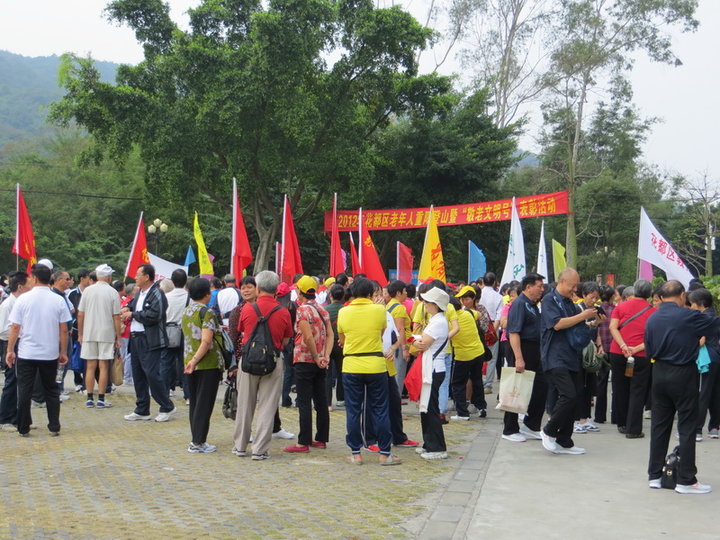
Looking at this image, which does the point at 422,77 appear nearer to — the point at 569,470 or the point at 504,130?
the point at 504,130

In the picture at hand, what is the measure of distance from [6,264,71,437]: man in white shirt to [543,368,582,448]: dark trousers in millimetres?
5480

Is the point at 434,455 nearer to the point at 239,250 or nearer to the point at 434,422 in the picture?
the point at 434,422

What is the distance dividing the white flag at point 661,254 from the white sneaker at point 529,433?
335 cm

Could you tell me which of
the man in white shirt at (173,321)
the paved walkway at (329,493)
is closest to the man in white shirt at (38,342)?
the paved walkway at (329,493)

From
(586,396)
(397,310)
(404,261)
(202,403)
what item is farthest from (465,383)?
(404,261)

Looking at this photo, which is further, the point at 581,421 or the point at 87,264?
the point at 87,264

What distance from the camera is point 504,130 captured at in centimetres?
3612

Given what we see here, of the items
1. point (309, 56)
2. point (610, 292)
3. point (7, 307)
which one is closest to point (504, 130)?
point (309, 56)

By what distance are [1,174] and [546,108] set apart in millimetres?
33583

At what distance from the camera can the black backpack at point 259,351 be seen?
771 centimetres

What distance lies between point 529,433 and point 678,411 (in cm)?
277

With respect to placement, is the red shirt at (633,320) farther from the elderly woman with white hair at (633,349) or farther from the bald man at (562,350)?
the bald man at (562,350)

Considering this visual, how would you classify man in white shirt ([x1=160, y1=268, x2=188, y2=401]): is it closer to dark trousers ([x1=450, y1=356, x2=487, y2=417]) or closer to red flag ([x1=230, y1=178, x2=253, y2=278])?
red flag ([x1=230, y1=178, x2=253, y2=278])

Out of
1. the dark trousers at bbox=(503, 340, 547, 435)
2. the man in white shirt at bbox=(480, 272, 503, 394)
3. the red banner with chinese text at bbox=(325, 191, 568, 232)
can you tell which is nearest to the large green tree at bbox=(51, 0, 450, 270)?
the red banner with chinese text at bbox=(325, 191, 568, 232)
